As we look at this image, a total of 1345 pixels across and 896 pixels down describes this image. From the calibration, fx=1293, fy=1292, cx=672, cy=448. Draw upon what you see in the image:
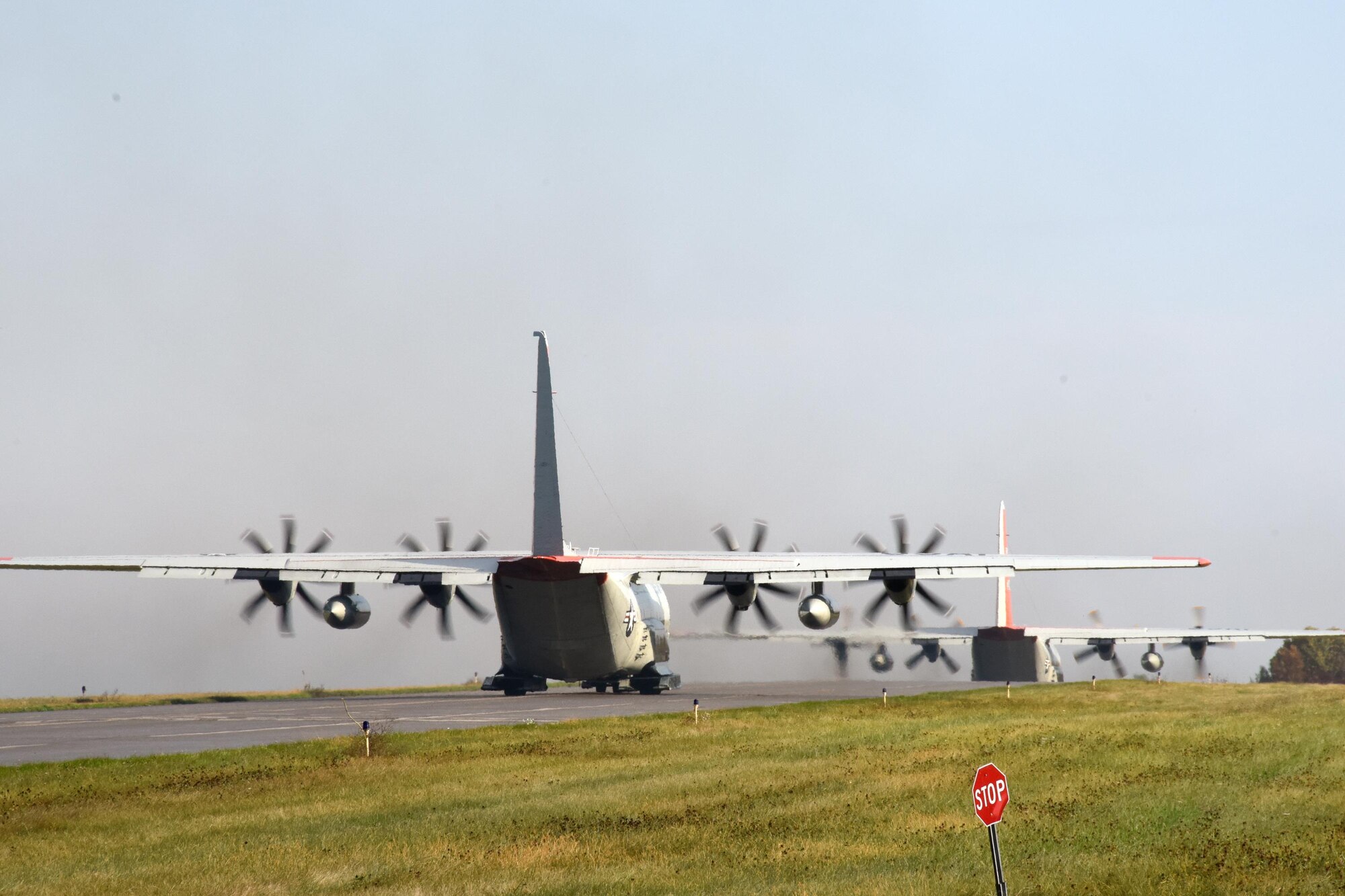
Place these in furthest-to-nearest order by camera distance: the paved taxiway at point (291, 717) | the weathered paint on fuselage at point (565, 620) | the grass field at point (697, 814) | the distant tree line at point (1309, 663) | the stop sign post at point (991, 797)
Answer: the distant tree line at point (1309, 663) → the weathered paint on fuselage at point (565, 620) → the paved taxiway at point (291, 717) → the grass field at point (697, 814) → the stop sign post at point (991, 797)

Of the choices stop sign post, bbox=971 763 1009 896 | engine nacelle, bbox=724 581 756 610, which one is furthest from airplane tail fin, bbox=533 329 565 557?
stop sign post, bbox=971 763 1009 896

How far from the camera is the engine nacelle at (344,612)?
47.5 meters

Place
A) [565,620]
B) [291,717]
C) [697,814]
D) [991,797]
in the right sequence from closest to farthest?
1. [991,797]
2. [697,814]
3. [291,717]
4. [565,620]

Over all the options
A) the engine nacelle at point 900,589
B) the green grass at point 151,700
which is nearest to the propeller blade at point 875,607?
the engine nacelle at point 900,589

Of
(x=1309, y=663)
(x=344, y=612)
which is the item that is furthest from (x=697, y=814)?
(x=1309, y=663)

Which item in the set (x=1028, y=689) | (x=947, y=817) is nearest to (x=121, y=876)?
(x=947, y=817)

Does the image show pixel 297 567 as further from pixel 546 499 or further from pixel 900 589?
pixel 900 589

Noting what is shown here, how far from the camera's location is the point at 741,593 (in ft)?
151

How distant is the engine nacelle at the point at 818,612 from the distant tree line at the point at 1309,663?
344 ft

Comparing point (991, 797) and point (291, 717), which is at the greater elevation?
point (991, 797)

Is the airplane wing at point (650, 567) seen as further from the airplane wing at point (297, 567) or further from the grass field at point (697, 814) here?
the grass field at point (697, 814)

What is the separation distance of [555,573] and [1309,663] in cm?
11402

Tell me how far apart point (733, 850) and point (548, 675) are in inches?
1514

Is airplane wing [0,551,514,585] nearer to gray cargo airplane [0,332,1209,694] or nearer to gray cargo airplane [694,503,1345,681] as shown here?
gray cargo airplane [0,332,1209,694]
